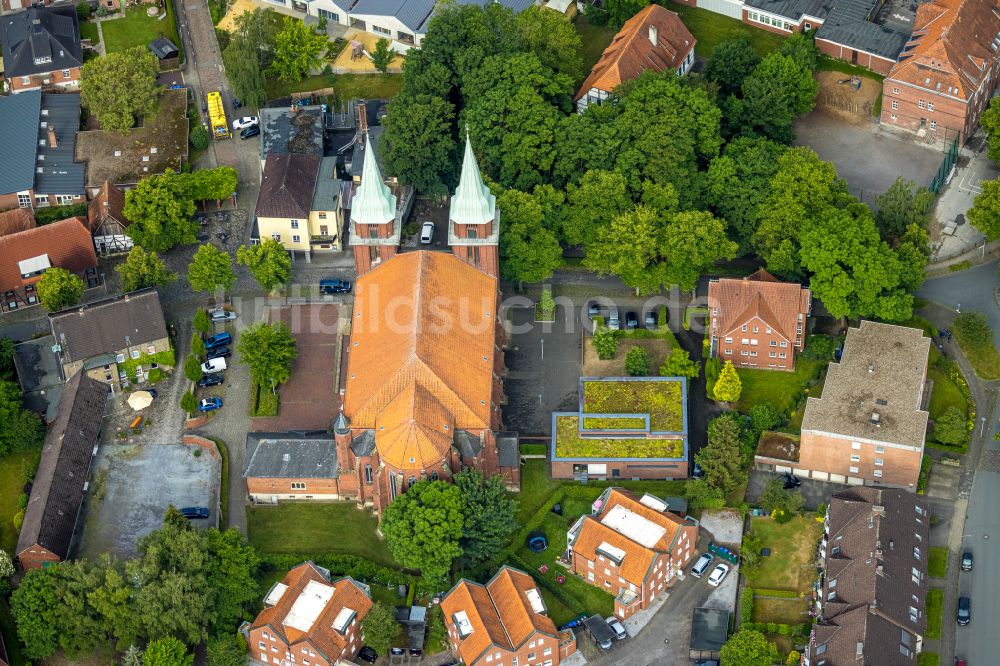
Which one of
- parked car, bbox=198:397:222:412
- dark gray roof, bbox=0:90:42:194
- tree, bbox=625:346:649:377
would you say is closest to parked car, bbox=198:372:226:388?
parked car, bbox=198:397:222:412

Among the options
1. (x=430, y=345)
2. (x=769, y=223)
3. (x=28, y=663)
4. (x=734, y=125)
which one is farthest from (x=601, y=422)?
(x=28, y=663)

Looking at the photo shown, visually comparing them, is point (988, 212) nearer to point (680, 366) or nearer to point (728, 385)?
point (728, 385)

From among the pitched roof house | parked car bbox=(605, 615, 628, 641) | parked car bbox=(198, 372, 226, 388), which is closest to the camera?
parked car bbox=(605, 615, 628, 641)

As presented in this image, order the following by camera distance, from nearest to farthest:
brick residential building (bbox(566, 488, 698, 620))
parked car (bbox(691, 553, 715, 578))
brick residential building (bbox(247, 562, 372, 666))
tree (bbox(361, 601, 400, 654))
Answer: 1. brick residential building (bbox(247, 562, 372, 666))
2. tree (bbox(361, 601, 400, 654))
3. brick residential building (bbox(566, 488, 698, 620))
4. parked car (bbox(691, 553, 715, 578))

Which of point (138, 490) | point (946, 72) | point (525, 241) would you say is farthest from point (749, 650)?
point (946, 72)

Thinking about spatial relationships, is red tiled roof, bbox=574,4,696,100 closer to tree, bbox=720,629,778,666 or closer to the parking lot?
the parking lot

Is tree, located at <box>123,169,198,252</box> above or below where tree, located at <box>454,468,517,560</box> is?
above

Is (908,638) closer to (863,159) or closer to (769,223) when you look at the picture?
(769,223)
